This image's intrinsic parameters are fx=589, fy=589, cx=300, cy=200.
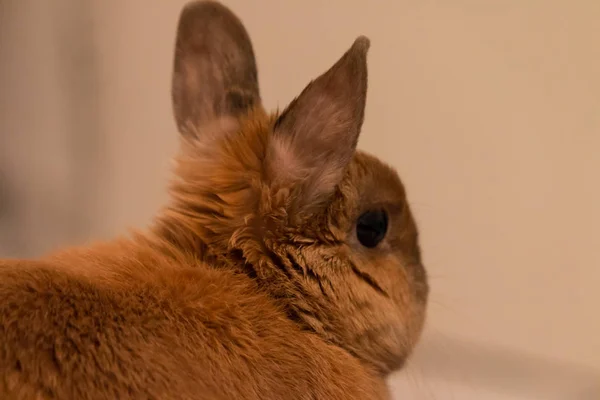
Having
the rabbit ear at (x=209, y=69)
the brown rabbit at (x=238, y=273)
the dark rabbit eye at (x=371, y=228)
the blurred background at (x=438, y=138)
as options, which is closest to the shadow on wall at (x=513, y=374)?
the blurred background at (x=438, y=138)

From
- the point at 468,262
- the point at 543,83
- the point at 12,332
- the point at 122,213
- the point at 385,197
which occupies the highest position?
the point at 543,83

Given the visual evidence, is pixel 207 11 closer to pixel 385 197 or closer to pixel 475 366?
pixel 385 197

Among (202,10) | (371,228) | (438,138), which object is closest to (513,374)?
(438,138)

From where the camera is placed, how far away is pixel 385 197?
875 millimetres

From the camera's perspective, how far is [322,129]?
735 millimetres

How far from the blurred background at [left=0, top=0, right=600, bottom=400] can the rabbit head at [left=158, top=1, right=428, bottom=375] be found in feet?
2.05

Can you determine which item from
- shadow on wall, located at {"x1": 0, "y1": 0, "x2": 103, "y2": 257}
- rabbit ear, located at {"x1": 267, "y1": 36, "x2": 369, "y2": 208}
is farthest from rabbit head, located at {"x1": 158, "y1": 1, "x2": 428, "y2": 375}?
shadow on wall, located at {"x1": 0, "y1": 0, "x2": 103, "y2": 257}

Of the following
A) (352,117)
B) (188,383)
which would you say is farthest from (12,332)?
(352,117)

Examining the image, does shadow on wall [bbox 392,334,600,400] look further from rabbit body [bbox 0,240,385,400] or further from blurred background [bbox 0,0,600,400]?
rabbit body [bbox 0,240,385,400]

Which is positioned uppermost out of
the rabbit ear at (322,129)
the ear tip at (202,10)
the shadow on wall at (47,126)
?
the ear tip at (202,10)

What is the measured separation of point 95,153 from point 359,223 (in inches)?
39.7

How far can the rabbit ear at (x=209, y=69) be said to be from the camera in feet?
3.04

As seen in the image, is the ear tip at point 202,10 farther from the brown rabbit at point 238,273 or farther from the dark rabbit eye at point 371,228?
the dark rabbit eye at point 371,228

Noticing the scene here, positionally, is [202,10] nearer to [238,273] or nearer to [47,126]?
[238,273]
